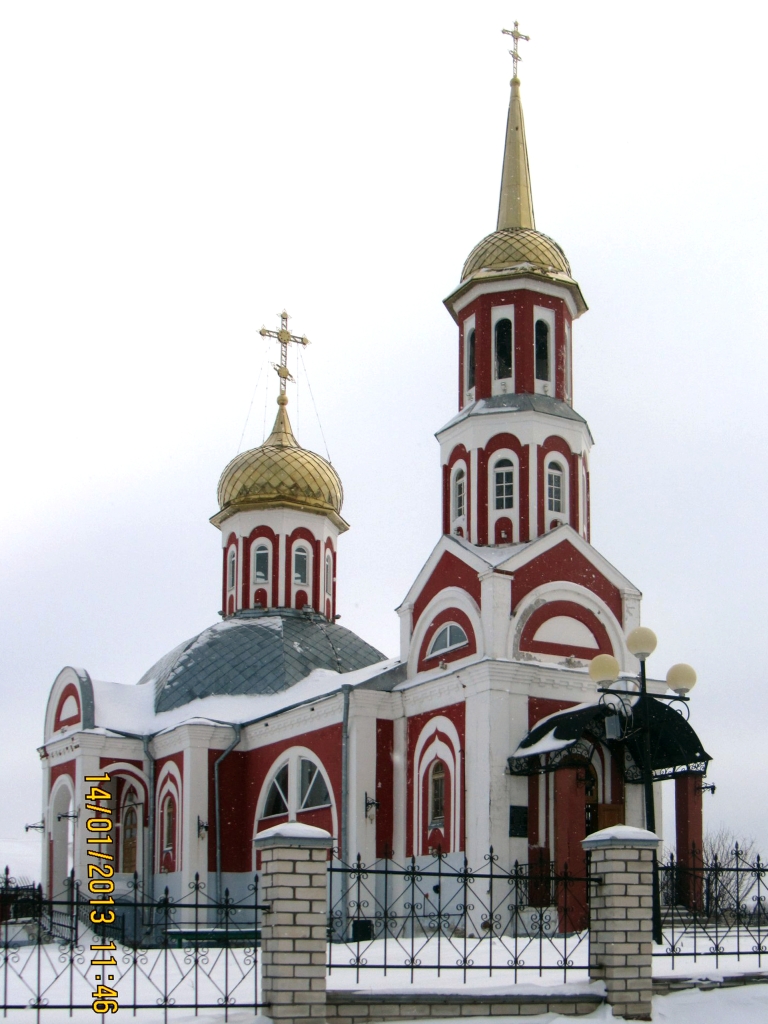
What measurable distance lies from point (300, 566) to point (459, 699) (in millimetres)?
10850

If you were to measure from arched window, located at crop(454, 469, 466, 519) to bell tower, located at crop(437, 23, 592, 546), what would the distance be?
17 millimetres

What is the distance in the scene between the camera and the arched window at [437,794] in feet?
66.2

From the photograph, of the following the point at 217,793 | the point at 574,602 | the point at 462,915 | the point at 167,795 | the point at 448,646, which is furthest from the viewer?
the point at 167,795

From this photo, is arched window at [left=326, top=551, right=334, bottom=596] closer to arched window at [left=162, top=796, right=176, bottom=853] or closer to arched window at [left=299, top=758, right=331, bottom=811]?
arched window at [left=162, top=796, right=176, bottom=853]

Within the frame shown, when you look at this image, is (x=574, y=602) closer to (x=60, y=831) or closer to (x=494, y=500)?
(x=494, y=500)

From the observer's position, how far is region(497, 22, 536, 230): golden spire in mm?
24094

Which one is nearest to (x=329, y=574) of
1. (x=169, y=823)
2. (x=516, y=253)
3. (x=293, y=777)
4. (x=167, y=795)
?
(x=167, y=795)

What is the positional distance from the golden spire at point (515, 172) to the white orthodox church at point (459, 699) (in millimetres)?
43

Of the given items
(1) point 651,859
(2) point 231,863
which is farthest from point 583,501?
(1) point 651,859

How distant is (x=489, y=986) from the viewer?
35.2 feet

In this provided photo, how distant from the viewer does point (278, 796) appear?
24.2 m

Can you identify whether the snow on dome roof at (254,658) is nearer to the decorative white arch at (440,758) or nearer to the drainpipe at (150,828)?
the drainpipe at (150,828)

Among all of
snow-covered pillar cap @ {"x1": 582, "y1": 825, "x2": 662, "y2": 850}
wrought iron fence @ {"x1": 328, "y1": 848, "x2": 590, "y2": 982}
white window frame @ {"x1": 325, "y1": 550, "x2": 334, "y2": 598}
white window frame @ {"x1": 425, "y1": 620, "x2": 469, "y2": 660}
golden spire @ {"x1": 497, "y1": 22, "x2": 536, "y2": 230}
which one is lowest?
wrought iron fence @ {"x1": 328, "y1": 848, "x2": 590, "y2": 982}

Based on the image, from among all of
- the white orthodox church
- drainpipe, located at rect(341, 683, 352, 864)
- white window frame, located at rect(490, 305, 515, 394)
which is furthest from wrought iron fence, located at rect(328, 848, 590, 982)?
white window frame, located at rect(490, 305, 515, 394)
